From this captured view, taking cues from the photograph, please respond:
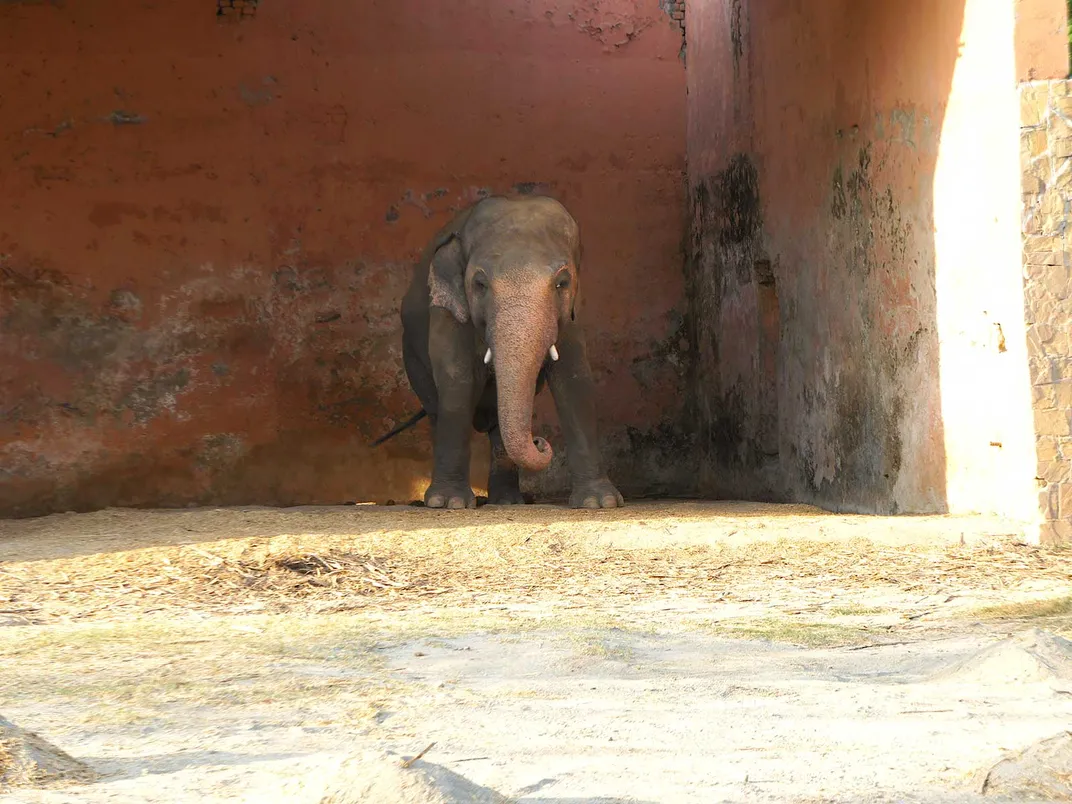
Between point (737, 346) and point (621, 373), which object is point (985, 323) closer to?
point (737, 346)

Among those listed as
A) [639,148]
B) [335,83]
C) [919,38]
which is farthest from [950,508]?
[335,83]

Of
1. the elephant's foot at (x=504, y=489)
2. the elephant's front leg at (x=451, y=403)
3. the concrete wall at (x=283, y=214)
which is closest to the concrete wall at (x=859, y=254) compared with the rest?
the concrete wall at (x=283, y=214)

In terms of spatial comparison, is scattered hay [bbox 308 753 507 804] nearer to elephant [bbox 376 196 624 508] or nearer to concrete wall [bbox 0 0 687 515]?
elephant [bbox 376 196 624 508]

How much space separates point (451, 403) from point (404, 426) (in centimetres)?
187

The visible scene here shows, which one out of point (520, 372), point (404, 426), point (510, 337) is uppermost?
point (510, 337)

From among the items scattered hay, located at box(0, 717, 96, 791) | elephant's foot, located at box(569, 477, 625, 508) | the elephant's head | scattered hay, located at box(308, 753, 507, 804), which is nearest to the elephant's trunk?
the elephant's head

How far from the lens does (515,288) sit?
7379mm

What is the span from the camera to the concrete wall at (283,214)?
400 inches

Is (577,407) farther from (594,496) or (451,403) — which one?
(451,403)

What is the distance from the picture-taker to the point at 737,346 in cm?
982

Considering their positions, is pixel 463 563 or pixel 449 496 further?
pixel 449 496

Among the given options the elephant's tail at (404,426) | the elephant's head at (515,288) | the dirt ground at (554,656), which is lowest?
the dirt ground at (554,656)

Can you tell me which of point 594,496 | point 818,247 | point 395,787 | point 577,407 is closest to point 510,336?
point 577,407

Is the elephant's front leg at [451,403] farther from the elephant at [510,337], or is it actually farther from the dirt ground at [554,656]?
the dirt ground at [554,656]
